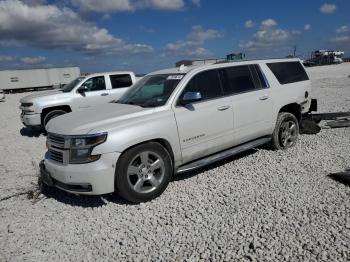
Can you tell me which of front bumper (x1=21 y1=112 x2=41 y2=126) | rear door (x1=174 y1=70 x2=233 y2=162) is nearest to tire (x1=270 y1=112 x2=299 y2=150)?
rear door (x1=174 y1=70 x2=233 y2=162)

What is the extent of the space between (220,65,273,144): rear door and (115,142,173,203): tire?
1587 mm

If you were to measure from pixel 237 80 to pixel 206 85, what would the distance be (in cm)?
78

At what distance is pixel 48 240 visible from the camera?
3980 mm

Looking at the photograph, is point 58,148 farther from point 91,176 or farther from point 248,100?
point 248,100

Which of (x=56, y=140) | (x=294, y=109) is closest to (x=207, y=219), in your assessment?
(x=56, y=140)

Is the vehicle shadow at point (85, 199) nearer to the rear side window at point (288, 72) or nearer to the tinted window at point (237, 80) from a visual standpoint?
the tinted window at point (237, 80)

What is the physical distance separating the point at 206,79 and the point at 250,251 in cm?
296

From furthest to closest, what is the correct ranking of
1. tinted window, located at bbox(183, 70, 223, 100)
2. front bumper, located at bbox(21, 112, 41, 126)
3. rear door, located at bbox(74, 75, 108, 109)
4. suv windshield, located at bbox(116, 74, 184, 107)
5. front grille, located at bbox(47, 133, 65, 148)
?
rear door, located at bbox(74, 75, 108, 109)
front bumper, located at bbox(21, 112, 41, 126)
tinted window, located at bbox(183, 70, 223, 100)
suv windshield, located at bbox(116, 74, 184, 107)
front grille, located at bbox(47, 133, 65, 148)

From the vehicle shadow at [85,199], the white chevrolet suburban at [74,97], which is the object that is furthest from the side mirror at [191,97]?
the white chevrolet suburban at [74,97]

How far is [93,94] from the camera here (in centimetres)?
1074

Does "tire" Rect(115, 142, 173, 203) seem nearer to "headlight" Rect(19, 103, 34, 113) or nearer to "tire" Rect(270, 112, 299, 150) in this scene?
"tire" Rect(270, 112, 299, 150)

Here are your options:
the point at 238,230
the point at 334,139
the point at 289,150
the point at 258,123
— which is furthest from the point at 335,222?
the point at 334,139

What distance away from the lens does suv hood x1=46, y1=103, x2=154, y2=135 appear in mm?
4387

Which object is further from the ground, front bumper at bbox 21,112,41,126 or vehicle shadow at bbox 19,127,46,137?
front bumper at bbox 21,112,41,126
